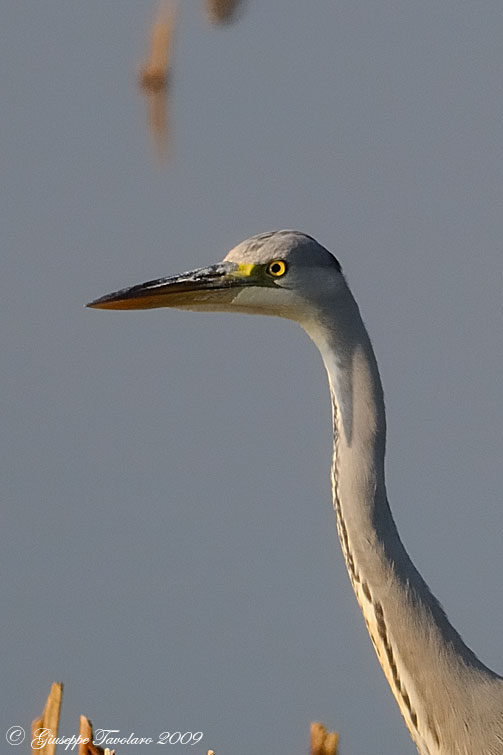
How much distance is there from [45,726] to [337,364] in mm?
1004

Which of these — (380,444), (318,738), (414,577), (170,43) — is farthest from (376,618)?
(170,43)

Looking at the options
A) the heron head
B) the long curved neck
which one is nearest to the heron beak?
the heron head

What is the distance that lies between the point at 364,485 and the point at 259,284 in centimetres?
45

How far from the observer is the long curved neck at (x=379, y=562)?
3.01 meters

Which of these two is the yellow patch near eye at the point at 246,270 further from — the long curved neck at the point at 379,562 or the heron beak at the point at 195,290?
the long curved neck at the point at 379,562

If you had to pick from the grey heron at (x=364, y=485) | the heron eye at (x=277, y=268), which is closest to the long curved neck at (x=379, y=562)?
the grey heron at (x=364, y=485)

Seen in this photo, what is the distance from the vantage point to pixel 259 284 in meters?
3.08

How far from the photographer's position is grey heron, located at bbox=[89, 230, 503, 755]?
9.89 feet

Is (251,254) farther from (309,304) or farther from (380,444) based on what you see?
(380,444)

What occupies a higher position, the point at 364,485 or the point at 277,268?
the point at 277,268

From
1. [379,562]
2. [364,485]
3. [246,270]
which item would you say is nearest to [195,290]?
[246,270]

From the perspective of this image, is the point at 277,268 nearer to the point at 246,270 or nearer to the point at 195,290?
the point at 246,270

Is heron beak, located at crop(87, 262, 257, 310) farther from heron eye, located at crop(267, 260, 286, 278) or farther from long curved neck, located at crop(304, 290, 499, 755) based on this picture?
long curved neck, located at crop(304, 290, 499, 755)

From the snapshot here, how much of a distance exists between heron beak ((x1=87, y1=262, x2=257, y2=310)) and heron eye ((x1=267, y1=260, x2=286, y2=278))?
38 mm
